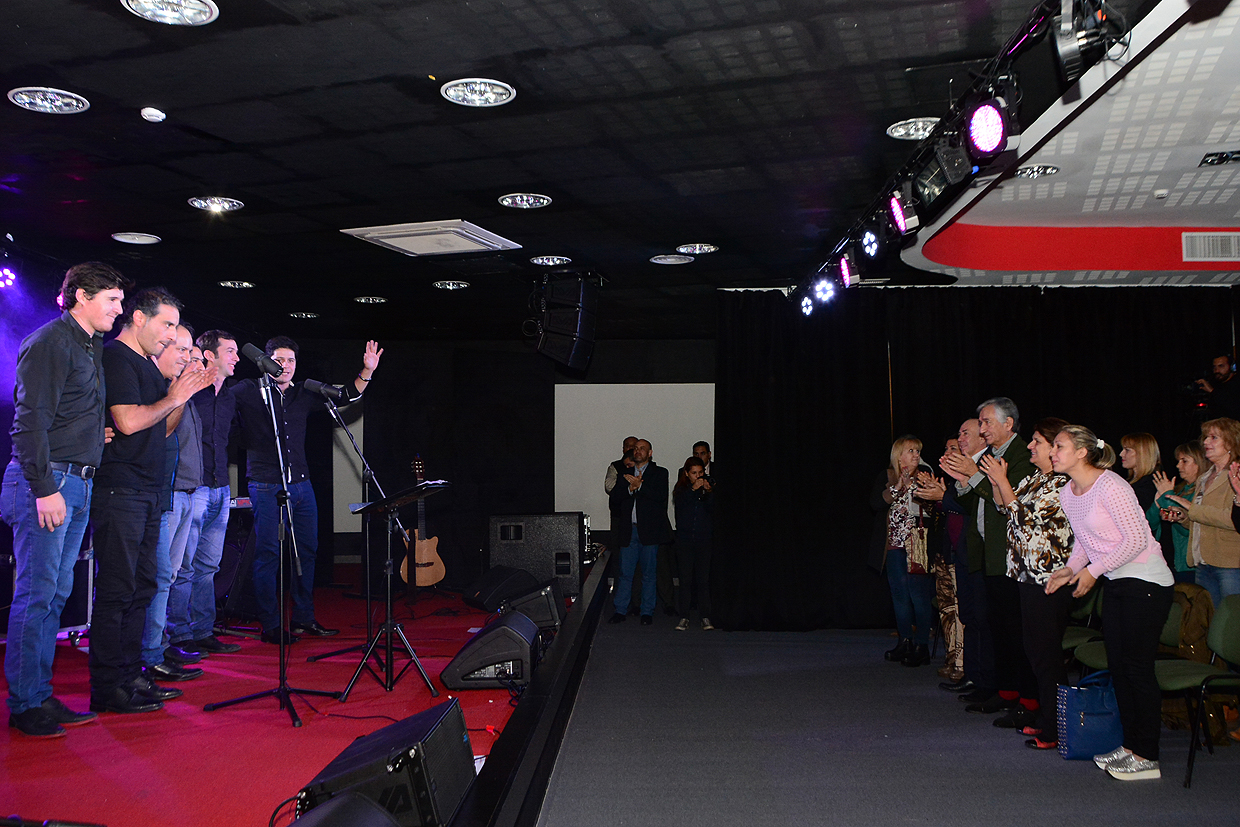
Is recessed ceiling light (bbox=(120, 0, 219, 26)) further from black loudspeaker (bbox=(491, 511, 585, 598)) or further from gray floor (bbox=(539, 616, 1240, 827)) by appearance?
black loudspeaker (bbox=(491, 511, 585, 598))

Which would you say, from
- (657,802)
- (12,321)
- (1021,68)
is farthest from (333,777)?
(12,321)

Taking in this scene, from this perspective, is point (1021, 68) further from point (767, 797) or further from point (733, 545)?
point (733, 545)

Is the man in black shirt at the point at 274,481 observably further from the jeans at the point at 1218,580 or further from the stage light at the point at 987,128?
the jeans at the point at 1218,580

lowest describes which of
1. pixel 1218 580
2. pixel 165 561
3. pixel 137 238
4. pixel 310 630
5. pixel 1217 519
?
pixel 310 630

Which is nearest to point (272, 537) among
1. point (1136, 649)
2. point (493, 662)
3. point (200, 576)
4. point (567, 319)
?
point (200, 576)

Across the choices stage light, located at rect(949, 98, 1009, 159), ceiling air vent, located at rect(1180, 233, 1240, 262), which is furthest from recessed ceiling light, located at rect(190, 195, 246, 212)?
ceiling air vent, located at rect(1180, 233, 1240, 262)

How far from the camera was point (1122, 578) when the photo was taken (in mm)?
3479

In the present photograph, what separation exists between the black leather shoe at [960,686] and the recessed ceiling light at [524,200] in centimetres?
369

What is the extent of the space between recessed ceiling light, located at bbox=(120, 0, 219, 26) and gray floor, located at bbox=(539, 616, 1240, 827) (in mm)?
3028

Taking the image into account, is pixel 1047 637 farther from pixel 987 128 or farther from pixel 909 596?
pixel 987 128

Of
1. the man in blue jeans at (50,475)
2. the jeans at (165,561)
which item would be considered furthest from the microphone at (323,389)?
the man in blue jeans at (50,475)

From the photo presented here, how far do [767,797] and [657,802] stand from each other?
442 mm

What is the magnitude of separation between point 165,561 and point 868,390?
5.53 m

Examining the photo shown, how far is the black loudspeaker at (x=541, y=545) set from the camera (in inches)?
296
